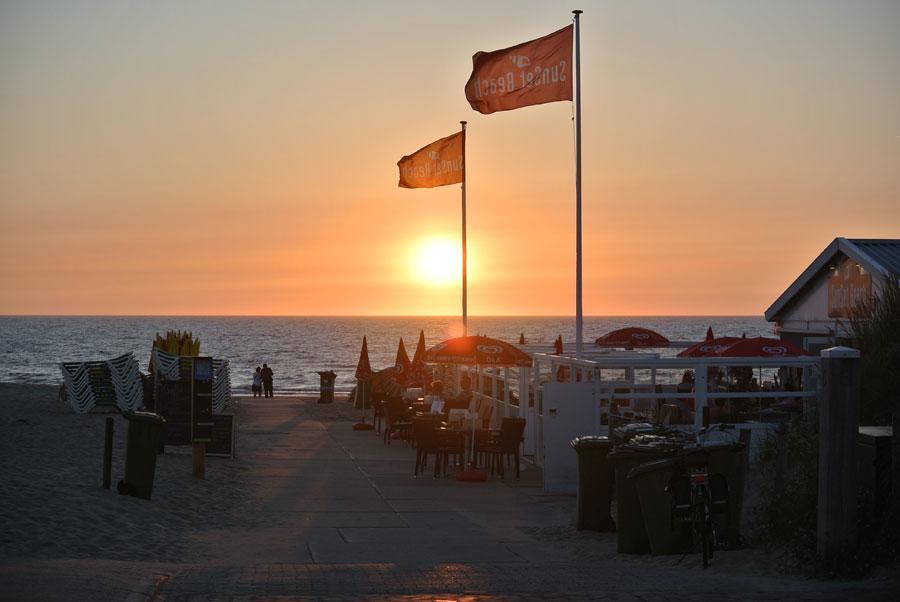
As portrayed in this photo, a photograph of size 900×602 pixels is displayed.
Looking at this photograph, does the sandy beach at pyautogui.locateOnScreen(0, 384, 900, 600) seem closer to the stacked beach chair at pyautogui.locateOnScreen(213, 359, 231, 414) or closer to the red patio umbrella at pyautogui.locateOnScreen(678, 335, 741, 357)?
the red patio umbrella at pyautogui.locateOnScreen(678, 335, 741, 357)

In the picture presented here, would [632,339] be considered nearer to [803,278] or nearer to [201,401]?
[803,278]

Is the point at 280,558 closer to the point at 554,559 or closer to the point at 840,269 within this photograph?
the point at 554,559

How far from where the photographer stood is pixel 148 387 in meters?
32.7

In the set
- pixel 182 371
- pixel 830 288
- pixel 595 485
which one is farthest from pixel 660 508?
pixel 182 371

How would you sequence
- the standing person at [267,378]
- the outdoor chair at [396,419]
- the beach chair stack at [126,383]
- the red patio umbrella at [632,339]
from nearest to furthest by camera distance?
the outdoor chair at [396,419], the red patio umbrella at [632,339], the beach chair stack at [126,383], the standing person at [267,378]

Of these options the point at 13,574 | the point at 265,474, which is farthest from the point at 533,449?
the point at 13,574

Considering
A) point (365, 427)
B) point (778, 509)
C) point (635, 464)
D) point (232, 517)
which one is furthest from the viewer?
point (365, 427)

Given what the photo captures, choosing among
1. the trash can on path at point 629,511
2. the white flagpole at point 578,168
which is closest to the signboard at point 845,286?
the white flagpole at point 578,168

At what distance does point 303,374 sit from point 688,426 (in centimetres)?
7246

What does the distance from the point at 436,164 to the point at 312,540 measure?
1548 centimetres

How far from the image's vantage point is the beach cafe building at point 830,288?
24141 millimetres

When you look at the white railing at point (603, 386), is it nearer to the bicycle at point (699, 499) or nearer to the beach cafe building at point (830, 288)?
the beach cafe building at point (830, 288)

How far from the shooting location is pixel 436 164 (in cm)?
2750

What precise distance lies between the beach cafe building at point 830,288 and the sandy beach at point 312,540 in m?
8.93
